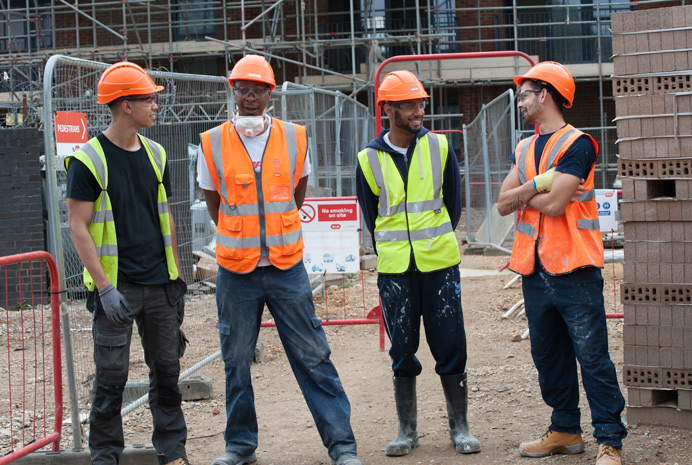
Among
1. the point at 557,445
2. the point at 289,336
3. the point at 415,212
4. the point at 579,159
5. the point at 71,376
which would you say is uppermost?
the point at 579,159

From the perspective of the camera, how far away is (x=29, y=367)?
26.3ft

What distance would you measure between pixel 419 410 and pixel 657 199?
2243mm

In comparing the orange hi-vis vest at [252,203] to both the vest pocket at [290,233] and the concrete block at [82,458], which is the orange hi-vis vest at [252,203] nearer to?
the vest pocket at [290,233]

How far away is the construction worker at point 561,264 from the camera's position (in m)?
4.27

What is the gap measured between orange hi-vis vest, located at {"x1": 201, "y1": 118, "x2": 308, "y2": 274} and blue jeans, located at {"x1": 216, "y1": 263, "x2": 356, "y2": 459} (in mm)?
100

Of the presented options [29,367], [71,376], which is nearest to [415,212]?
[71,376]

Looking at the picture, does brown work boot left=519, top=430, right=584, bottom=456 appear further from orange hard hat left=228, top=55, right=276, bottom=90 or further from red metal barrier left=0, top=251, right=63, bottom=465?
red metal barrier left=0, top=251, right=63, bottom=465

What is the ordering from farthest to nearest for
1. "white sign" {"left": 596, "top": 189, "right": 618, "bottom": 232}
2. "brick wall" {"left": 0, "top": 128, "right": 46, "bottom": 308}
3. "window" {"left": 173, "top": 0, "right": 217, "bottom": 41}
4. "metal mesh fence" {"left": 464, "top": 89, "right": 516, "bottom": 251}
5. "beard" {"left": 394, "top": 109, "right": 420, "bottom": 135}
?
"window" {"left": 173, "top": 0, "right": 217, "bottom": 41} < "metal mesh fence" {"left": 464, "top": 89, "right": 516, "bottom": 251} < "brick wall" {"left": 0, "top": 128, "right": 46, "bottom": 308} < "white sign" {"left": 596, "top": 189, "right": 618, "bottom": 232} < "beard" {"left": 394, "top": 109, "right": 420, "bottom": 135}

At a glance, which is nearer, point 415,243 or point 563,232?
point 563,232

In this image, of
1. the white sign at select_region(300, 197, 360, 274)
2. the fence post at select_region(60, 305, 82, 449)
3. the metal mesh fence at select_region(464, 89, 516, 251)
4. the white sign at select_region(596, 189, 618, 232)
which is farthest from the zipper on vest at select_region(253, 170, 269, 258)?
the metal mesh fence at select_region(464, 89, 516, 251)

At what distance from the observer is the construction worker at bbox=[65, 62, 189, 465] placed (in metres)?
4.12

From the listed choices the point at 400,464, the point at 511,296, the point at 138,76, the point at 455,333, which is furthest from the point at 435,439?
the point at 511,296

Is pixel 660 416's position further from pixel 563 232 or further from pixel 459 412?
pixel 563 232

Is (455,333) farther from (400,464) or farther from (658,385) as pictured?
(658,385)
